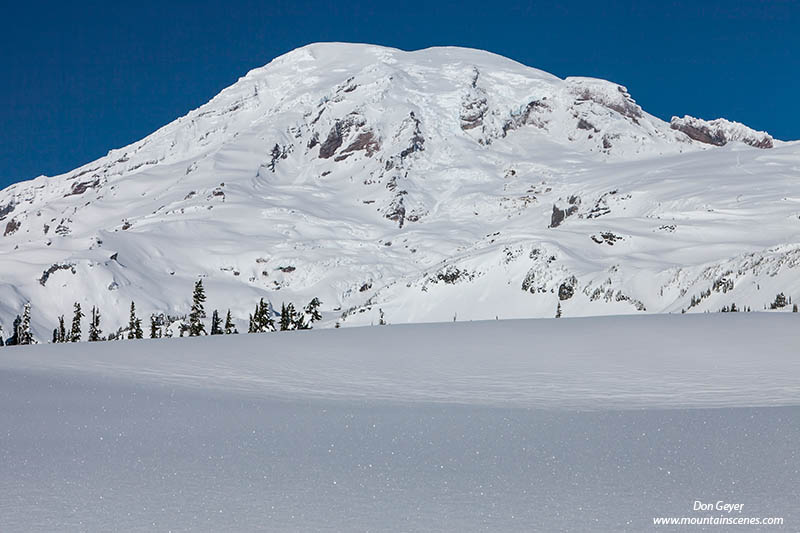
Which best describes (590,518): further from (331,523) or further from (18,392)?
(18,392)

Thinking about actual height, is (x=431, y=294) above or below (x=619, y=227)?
below

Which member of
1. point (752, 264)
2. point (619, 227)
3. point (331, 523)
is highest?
point (619, 227)

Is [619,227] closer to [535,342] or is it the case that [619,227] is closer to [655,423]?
[535,342]

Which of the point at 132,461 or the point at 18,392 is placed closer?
the point at 132,461

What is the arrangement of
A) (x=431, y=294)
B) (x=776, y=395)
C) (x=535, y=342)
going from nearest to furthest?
(x=776, y=395) < (x=535, y=342) < (x=431, y=294)

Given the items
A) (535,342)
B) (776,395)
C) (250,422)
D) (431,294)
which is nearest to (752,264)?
(431,294)

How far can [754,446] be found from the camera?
372 inches

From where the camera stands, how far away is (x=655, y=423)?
1132 cm

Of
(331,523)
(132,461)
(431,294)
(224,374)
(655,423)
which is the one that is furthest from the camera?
(431,294)

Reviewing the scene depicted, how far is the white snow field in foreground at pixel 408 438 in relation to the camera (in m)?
6.99

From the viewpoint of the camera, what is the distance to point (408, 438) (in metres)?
10.6

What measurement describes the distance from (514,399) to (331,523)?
8.50m

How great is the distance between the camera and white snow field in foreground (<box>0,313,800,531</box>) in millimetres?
6992

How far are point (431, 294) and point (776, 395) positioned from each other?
134 meters
